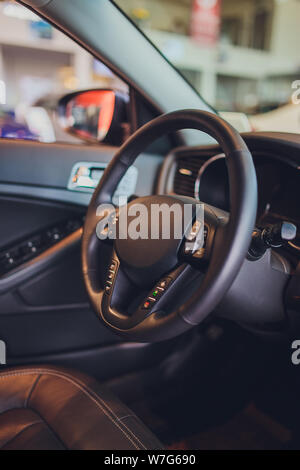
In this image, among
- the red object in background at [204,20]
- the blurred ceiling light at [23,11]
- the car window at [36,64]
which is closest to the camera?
the blurred ceiling light at [23,11]

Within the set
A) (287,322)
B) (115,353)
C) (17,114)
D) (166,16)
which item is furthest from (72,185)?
(166,16)

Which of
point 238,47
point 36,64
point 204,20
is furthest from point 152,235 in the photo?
point 238,47

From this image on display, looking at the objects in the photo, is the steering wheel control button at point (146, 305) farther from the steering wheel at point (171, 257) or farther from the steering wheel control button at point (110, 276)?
the steering wheel control button at point (110, 276)

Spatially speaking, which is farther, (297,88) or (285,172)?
(297,88)

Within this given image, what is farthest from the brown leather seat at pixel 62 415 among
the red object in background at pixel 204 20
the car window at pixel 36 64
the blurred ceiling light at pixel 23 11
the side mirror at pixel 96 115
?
the red object in background at pixel 204 20

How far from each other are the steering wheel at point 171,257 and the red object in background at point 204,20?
7404mm

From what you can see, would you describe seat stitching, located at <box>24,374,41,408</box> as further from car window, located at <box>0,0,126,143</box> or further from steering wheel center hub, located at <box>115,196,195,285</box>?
car window, located at <box>0,0,126,143</box>

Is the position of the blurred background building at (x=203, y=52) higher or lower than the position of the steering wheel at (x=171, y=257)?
higher

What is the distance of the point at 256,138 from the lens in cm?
96

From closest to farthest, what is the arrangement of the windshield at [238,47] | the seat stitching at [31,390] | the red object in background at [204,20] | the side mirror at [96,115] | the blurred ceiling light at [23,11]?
the seat stitching at [31,390]
the blurred ceiling light at [23,11]
the side mirror at [96,115]
the red object in background at [204,20]
the windshield at [238,47]

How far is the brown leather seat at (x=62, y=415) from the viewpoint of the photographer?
75cm

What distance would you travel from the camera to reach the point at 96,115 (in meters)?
1.54

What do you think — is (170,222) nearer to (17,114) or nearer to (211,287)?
(211,287)

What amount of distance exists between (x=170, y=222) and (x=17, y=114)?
4839mm
